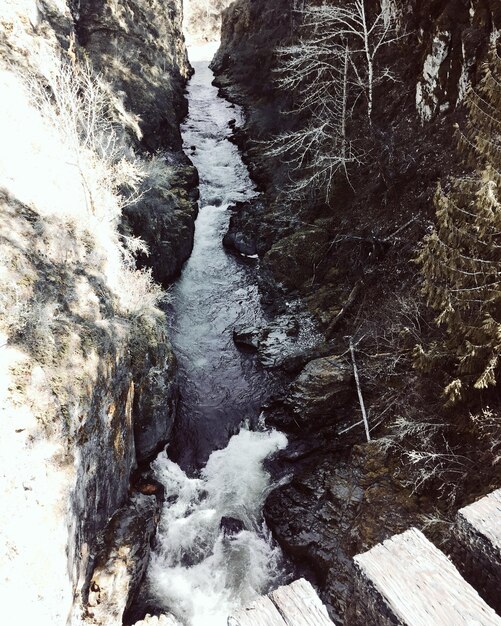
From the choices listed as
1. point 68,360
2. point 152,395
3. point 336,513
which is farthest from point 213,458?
point 68,360

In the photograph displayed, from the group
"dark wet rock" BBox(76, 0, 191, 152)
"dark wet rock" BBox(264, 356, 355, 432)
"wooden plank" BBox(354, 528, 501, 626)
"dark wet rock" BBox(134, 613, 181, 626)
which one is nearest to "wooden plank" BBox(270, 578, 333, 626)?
"wooden plank" BBox(354, 528, 501, 626)

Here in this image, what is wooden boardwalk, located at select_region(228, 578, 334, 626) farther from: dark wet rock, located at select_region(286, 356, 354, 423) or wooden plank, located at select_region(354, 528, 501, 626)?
dark wet rock, located at select_region(286, 356, 354, 423)

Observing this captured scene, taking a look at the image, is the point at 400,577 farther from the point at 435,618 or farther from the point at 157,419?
the point at 157,419

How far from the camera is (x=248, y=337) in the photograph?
565 inches

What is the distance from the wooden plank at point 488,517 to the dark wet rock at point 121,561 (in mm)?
8000

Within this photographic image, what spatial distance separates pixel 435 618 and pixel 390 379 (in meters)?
10.1

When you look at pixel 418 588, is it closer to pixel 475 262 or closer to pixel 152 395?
pixel 475 262

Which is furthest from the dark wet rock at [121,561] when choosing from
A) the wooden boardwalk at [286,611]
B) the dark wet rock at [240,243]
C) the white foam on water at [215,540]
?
the dark wet rock at [240,243]

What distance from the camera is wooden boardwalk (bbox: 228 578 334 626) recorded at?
3.14 ft

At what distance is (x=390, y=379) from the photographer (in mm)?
10500

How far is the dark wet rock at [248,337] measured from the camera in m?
Result: 14.1

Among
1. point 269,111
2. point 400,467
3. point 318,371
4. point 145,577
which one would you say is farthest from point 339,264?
point 269,111

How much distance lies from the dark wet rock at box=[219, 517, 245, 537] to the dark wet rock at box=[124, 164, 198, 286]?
888 centimetres

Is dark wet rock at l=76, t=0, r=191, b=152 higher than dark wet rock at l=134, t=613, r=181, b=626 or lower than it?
higher
